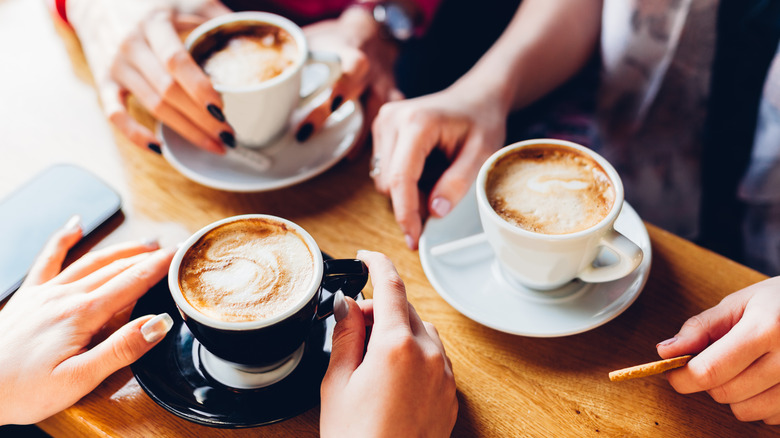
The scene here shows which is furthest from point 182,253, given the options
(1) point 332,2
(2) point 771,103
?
(2) point 771,103

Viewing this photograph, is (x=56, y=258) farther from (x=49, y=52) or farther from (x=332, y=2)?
(x=332, y=2)

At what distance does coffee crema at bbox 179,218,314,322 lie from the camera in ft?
2.19

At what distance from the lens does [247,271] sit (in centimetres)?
71

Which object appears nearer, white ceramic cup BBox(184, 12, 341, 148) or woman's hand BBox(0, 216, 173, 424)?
woman's hand BBox(0, 216, 173, 424)

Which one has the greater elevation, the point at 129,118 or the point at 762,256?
the point at 129,118

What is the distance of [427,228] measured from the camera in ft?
3.01

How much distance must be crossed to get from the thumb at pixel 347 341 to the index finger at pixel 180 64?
0.48 m

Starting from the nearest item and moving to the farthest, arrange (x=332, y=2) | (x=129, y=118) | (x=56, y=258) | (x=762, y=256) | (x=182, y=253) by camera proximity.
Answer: (x=182, y=253), (x=56, y=258), (x=129, y=118), (x=762, y=256), (x=332, y=2)

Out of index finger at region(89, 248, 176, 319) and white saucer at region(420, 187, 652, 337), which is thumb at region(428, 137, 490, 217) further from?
index finger at region(89, 248, 176, 319)

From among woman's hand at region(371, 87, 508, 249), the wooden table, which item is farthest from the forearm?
the wooden table

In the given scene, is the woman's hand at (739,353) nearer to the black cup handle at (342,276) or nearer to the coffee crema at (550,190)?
the coffee crema at (550,190)

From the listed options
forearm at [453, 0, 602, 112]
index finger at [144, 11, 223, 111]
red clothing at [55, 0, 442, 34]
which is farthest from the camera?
red clothing at [55, 0, 442, 34]

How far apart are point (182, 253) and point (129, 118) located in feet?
1.54

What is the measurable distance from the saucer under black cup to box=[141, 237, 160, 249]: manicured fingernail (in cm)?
A: 13
